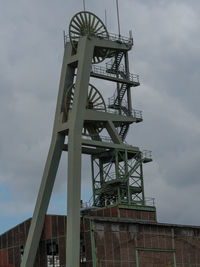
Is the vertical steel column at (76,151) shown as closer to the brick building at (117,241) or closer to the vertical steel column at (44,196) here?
the brick building at (117,241)

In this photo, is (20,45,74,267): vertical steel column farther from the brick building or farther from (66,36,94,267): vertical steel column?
(66,36,94,267): vertical steel column

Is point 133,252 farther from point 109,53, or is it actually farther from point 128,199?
point 109,53

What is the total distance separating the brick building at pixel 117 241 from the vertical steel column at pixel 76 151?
1.35 meters

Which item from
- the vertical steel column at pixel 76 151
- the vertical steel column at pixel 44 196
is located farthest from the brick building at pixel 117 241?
the vertical steel column at pixel 76 151

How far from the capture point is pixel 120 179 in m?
52.6

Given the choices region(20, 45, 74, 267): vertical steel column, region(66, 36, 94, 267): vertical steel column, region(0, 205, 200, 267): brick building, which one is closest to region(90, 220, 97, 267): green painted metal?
region(0, 205, 200, 267): brick building

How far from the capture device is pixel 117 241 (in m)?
47.4

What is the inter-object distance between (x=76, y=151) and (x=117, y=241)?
306 inches

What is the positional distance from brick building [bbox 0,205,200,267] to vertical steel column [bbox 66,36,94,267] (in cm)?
135

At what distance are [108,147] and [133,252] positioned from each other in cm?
930

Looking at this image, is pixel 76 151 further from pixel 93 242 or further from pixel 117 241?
pixel 117 241

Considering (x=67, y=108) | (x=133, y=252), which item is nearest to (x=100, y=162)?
(x=67, y=108)

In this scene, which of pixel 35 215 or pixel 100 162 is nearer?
pixel 35 215

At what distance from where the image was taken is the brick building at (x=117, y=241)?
152 feet
